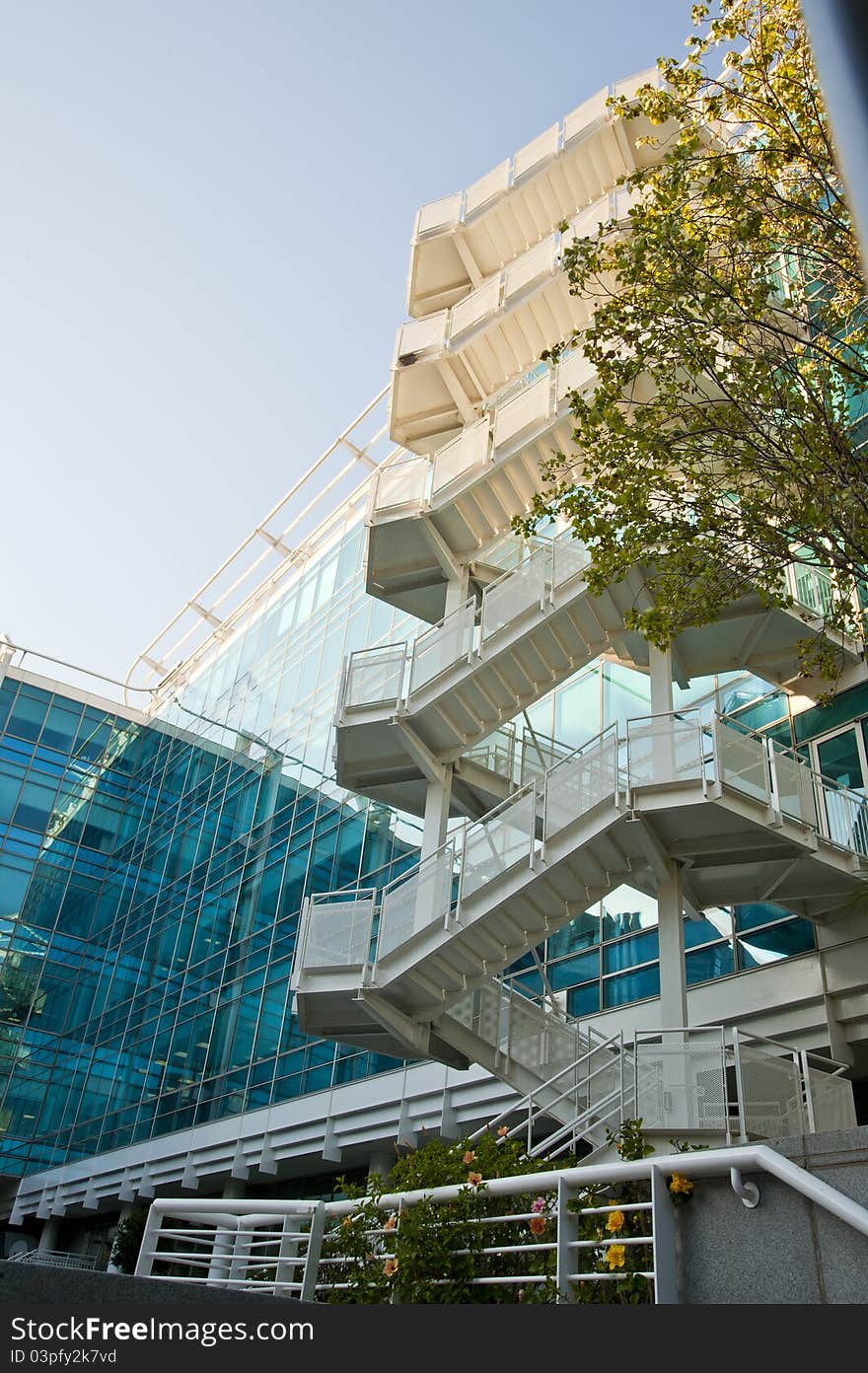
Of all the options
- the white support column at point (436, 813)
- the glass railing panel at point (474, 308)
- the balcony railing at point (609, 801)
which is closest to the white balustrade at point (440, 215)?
the glass railing panel at point (474, 308)

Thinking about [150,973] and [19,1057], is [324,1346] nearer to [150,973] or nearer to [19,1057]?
[150,973]

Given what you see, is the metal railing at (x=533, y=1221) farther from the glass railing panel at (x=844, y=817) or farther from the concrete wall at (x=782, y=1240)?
the glass railing panel at (x=844, y=817)

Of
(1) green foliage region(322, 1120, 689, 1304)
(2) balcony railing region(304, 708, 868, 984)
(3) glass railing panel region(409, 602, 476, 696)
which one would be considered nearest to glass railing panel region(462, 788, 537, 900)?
(2) balcony railing region(304, 708, 868, 984)

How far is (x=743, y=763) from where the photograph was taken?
540 inches

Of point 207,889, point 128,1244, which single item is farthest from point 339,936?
point 207,889

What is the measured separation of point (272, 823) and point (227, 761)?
6.55 meters

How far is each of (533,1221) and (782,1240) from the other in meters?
1.55

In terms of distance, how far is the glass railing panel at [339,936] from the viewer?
50.3ft

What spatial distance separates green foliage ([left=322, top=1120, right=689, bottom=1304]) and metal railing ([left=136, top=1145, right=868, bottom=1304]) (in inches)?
0.4

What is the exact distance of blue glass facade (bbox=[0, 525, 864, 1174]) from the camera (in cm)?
2077

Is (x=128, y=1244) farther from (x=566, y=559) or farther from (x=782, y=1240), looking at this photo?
(x=782, y=1240)

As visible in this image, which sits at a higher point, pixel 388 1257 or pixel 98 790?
pixel 98 790

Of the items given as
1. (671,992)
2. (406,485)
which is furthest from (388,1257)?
(406,485)

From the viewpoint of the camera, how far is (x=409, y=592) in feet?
66.3
